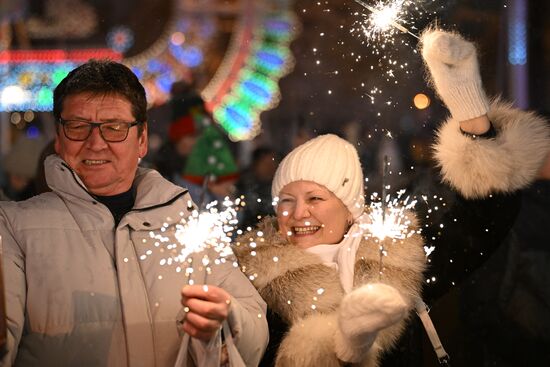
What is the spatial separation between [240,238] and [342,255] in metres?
0.30

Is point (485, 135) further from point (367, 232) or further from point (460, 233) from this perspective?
point (367, 232)

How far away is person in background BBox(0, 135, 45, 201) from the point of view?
2475 mm

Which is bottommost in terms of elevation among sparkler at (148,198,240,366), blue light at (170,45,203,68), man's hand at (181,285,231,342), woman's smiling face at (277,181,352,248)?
man's hand at (181,285,231,342)

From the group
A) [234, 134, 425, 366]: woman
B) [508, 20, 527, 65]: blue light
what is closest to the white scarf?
[234, 134, 425, 366]: woman

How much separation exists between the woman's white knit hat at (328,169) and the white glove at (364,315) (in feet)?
1.13

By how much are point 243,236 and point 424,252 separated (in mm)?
531

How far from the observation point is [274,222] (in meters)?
2.51

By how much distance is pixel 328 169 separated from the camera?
7.97 ft

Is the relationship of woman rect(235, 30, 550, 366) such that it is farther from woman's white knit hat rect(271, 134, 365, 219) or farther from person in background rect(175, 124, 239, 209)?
person in background rect(175, 124, 239, 209)

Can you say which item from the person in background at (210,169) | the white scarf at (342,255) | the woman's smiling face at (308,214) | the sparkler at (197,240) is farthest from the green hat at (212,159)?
the white scarf at (342,255)

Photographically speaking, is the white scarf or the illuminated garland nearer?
the white scarf

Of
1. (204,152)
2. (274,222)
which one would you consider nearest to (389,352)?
(274,222)

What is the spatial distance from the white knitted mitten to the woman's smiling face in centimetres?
43

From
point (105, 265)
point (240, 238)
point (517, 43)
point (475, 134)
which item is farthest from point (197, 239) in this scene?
point (517, 43)
